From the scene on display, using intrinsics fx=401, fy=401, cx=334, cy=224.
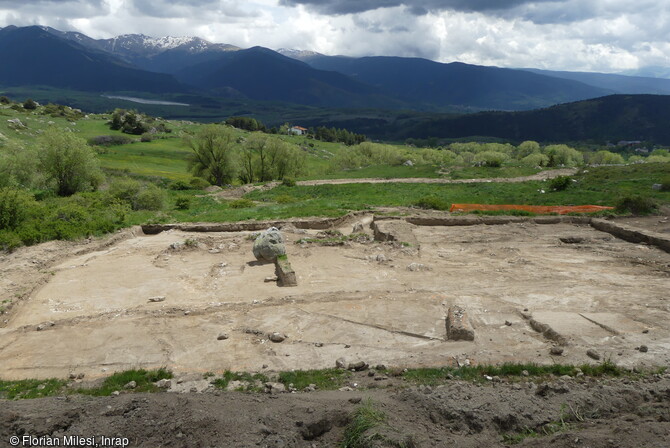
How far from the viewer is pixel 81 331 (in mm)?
12602

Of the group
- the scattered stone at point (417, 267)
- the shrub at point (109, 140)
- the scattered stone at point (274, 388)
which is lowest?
the scattered stone at point (274, 388)

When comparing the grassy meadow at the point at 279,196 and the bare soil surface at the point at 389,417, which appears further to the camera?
the grassy meadow at the point at 279,196

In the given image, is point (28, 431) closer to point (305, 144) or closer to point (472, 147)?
point (305, 144)

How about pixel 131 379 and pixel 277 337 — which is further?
pixel 277 337

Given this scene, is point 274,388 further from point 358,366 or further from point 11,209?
point 11,209

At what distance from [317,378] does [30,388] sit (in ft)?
22.8

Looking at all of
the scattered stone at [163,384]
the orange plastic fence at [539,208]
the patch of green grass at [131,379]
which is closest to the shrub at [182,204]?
the orange plastic fence at [539,208]

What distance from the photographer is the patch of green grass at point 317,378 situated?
9734 millimetres

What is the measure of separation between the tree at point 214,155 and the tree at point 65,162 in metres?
21.4

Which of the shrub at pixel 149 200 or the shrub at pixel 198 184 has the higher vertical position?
the shrub at pixel 149 200

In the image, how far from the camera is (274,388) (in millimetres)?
9547

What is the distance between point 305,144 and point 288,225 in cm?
10729

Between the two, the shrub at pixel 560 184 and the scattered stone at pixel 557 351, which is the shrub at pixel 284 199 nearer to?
the shrub at pixel 560 184

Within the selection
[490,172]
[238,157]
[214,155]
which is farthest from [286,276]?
[238,157]
